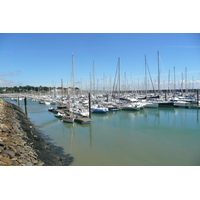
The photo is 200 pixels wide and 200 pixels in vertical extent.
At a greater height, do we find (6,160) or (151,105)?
(6,160)

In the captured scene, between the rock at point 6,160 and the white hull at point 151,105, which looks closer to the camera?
the rock at point 6,160

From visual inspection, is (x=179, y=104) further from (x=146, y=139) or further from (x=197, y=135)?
(x=146, y=139)

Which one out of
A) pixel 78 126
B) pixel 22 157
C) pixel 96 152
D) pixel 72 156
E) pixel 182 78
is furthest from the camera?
pixel 182 78

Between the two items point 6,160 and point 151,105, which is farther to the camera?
point 151,105

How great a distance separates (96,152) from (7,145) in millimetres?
5202

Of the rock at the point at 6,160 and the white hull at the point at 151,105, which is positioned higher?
the rock at the point at 6,160

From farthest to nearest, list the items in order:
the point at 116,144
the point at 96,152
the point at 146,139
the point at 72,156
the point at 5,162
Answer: the point at 146,139 → the point at 116,144 → the point at 96,152 → the point at 72,156 → the point at 5,162

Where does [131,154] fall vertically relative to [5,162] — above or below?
below

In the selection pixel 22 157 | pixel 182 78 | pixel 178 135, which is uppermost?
pixel 182 78

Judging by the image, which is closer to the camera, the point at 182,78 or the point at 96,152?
the point at 96,152

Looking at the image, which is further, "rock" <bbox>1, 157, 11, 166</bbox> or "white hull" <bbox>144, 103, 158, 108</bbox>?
"white hull" <bbox>144, 103, 158, 108</bbox>

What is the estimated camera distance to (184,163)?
8.27 metres

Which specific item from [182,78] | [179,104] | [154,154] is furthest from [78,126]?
[182,78]

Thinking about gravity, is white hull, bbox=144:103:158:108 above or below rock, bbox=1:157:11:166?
below
